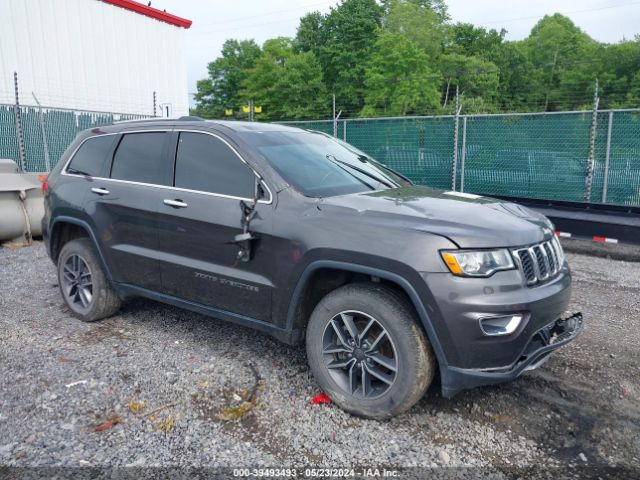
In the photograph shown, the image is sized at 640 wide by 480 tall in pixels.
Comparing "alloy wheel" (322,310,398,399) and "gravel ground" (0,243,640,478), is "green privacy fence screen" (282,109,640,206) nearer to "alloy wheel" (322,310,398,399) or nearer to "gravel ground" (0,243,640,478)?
"gravel ground" (0,243,640,478)

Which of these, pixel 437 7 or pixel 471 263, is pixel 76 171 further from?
pixel 437 7

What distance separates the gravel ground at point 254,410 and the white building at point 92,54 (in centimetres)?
1187

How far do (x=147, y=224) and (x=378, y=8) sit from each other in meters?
64.4

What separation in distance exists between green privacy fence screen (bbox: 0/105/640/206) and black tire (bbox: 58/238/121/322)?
786 centimetres

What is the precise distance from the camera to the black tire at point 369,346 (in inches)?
120

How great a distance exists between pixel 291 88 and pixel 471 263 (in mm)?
53816

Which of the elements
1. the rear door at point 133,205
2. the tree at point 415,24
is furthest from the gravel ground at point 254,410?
the tree at point 415,24

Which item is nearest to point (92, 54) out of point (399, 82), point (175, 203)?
point (175, 203)

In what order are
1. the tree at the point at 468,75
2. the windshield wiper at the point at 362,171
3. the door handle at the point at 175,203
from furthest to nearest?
the tree at the point at 468,75
the windshield wiper at the point at 362,171
the door handle at the point at 175,203

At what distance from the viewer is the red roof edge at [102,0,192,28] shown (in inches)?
776

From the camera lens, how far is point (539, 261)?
318 centimetres

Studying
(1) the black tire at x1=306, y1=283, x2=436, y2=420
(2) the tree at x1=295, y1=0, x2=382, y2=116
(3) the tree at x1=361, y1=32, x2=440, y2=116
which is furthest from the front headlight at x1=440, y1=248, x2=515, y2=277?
(2) the tree at x1=295, y1=0, x2=382, y2=116

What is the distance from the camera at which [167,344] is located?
14.7ft

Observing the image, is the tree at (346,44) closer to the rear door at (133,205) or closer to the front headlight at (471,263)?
the rear door at (133,205)
